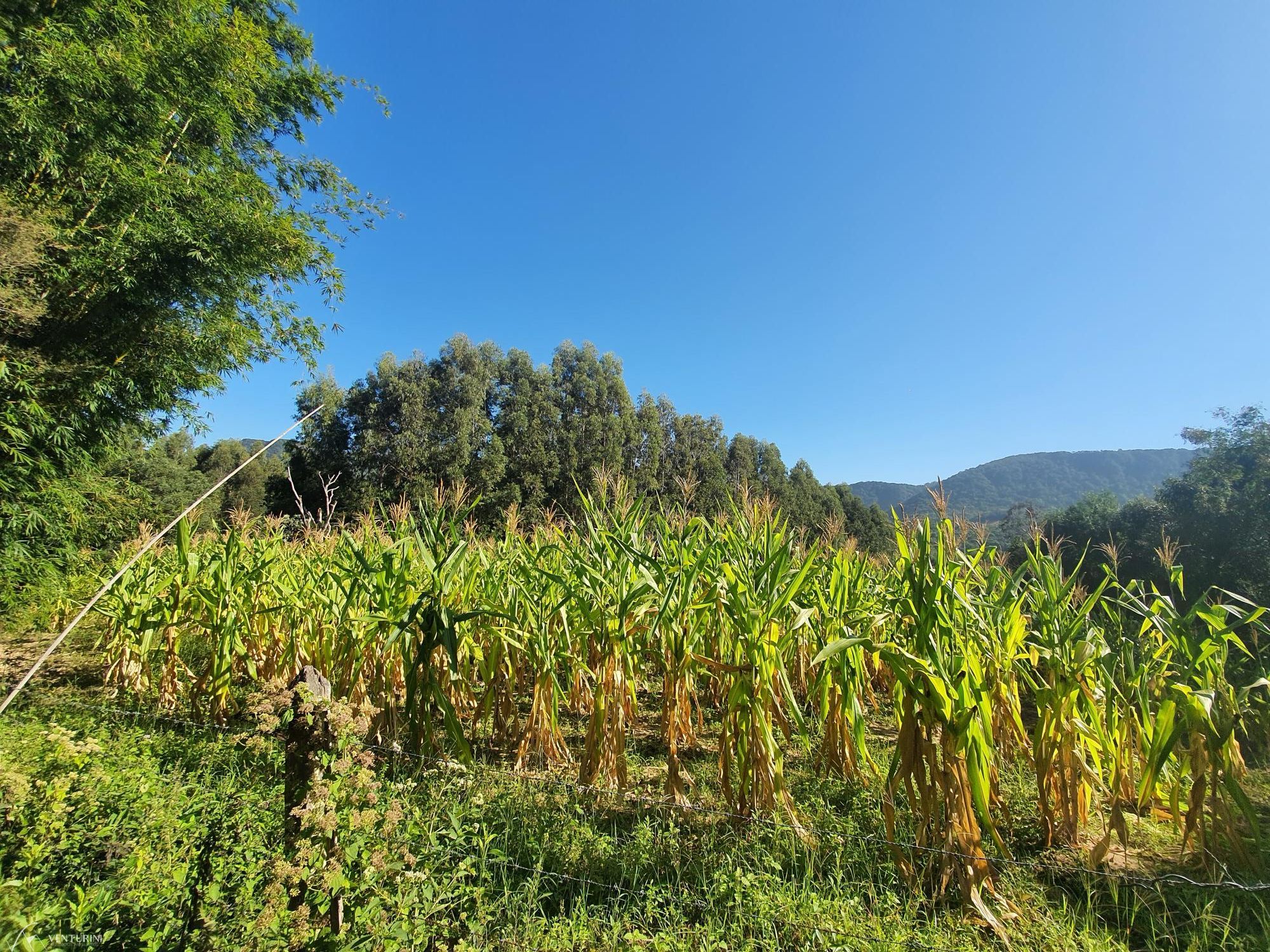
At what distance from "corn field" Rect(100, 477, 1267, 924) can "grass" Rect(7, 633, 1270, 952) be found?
0.16 metres

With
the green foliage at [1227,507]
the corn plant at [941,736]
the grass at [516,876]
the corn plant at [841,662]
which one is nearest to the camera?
the grass at [516,876]

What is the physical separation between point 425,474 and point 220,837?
63.3ft

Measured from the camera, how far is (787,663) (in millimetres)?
3883

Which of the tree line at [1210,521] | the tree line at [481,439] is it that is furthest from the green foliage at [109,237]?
the tree line at [1210,521]

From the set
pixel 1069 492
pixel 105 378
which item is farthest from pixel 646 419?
pixel 1069 492

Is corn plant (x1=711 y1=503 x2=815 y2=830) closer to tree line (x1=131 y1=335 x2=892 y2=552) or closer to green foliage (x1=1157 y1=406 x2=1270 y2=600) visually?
tree line (x1=131 y1=335 x2=892 y2=552)

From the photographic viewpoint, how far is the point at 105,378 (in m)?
5.52

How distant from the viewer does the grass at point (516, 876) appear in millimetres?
1387

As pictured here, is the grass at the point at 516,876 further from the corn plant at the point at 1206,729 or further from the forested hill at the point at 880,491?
the forested hill at the point at 880,491

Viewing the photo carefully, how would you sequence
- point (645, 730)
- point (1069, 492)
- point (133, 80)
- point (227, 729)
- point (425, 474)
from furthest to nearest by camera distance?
point (1069, 492)
point (425, 474)
point (133, 80)
point (645, 730)
point (227, 729)

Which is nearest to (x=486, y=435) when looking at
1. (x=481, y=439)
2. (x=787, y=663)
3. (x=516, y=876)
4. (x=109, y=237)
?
(x=481, y=439)

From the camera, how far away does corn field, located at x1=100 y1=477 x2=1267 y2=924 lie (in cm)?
182

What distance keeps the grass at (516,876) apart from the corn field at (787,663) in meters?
0.16

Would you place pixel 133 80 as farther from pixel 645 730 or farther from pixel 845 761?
pixel 845 761
